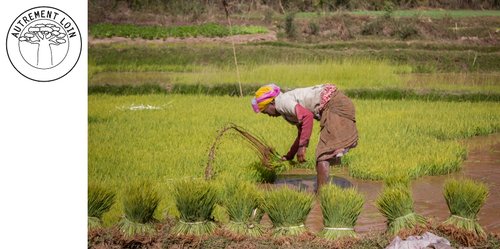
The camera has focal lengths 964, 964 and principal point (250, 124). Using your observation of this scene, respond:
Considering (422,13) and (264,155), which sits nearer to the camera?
(264,155)

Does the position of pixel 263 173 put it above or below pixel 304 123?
below

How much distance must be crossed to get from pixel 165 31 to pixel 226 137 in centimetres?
402

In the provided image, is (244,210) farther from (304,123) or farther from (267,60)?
(267,60)

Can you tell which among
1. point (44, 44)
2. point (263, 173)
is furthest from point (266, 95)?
point (44, 44)

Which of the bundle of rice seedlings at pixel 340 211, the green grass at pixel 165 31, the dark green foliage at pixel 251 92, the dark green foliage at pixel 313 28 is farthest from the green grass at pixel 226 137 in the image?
the dark green foliage at pixel 313 28

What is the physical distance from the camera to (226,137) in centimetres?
668

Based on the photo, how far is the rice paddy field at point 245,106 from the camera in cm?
549

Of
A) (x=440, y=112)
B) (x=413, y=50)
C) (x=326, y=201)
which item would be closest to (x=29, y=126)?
(x=326, y=201)

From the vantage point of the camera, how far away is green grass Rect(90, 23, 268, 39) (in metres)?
9.88

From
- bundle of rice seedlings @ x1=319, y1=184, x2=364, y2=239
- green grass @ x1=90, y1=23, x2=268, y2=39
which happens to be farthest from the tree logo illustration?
green grass @ x1=90, y1=23, x2=268, y2=39

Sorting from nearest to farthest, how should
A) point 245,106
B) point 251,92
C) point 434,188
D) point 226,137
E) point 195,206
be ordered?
point 195,206
point 434,188
point 226,137
point 245,106
point 251,92

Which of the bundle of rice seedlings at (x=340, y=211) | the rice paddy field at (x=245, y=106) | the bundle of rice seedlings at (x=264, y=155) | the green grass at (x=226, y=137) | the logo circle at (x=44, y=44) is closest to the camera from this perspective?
the logo circle at (x=44, y=44)

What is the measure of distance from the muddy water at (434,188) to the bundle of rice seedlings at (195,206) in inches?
16.3

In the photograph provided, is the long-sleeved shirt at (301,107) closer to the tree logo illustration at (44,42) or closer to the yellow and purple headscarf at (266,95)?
the yellow and purple headscarf at (266,95)
